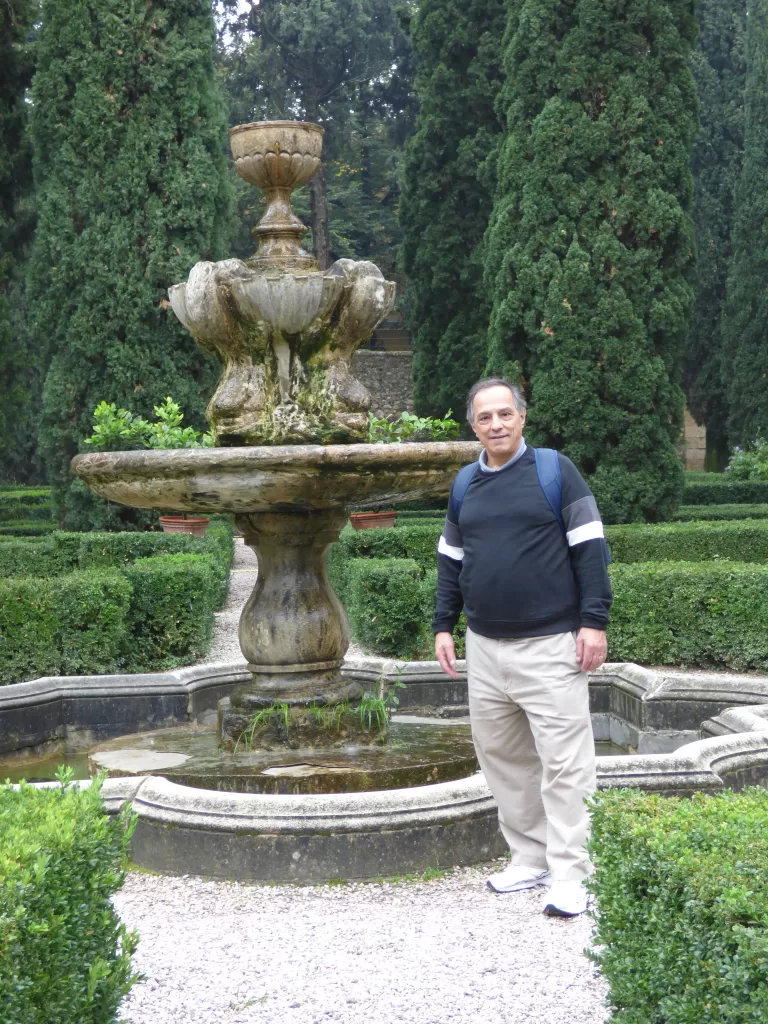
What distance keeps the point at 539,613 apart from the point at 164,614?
16.7 feet

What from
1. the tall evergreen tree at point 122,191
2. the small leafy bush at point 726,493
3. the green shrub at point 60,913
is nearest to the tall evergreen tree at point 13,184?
the tall evergreen tree at point 122,191

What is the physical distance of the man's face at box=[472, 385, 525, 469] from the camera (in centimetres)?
389

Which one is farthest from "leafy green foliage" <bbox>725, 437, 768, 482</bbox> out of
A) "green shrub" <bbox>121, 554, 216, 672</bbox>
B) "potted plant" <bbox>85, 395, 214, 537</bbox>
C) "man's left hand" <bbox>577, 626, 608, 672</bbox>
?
"man's left hand" <bbox>577, 626, 608, 672</bbox>

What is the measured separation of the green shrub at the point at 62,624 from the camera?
7574mm

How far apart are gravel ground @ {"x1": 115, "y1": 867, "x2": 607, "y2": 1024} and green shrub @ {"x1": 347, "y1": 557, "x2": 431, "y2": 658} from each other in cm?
423

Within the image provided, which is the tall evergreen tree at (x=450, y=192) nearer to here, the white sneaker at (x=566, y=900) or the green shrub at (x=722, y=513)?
the green shrub at (x=722, y=513)

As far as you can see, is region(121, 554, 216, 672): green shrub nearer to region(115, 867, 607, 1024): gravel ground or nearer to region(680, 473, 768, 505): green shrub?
region(115, 867, 607, 1024): gravel ground

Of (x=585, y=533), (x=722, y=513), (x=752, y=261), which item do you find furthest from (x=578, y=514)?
(x=752, y=261)

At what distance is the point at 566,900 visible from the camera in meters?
3.73

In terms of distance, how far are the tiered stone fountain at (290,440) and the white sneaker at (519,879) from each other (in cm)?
153

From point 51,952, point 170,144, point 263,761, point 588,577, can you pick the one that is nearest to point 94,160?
point 170,144

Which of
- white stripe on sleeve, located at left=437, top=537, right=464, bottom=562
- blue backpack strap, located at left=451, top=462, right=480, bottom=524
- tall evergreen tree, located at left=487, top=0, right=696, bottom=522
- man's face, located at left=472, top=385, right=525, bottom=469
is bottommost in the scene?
white stripe on sleeve, located at left=437, top=537, right=464, bottom=562

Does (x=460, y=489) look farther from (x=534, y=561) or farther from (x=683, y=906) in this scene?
(x=683, y=906)

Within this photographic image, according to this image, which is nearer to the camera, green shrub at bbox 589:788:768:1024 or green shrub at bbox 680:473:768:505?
green shrub at bbox 589:788:768:1024
